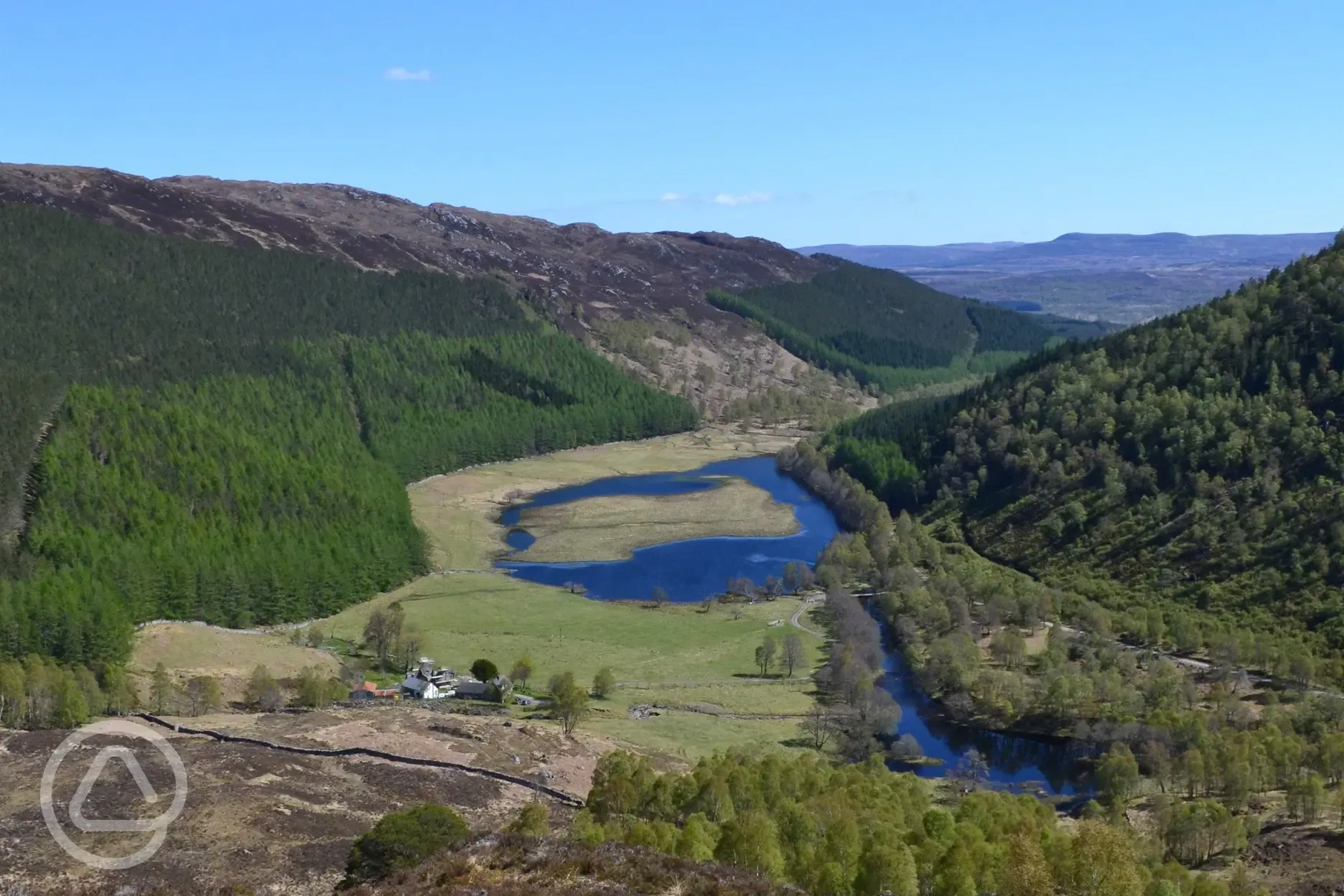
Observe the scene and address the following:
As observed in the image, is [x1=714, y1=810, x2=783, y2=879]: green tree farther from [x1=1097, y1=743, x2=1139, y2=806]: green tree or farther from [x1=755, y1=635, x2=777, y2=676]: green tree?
[x1=755, y1=635, x2=777, y2=676]: green tree

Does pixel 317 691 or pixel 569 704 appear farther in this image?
pixel 317 691

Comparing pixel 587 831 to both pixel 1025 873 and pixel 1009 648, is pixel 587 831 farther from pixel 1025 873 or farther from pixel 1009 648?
pixel 1009 648

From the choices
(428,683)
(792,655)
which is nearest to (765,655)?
(792,655)

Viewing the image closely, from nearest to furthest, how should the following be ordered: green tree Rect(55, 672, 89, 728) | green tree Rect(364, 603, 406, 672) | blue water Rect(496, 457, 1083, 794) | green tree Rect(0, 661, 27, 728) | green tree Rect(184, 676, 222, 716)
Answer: green tree Rect(55, 672, 89, 728) < green tree Rect(0, 661, 27, 728) < green tree Rect(184, 676, 222, 716) < blue water Rect(496, 457, 1083, 794) < green tree Rect(364, 603, 406, 672)

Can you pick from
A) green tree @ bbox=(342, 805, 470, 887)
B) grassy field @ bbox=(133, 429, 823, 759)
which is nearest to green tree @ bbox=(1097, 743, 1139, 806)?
grassy field @ bbox=(133, 429, 823, 759)

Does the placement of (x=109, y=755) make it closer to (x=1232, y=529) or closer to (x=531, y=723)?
(x=531, y=723)

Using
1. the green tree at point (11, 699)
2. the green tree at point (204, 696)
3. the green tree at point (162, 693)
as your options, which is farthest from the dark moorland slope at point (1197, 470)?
the green tree at point (11, 699)

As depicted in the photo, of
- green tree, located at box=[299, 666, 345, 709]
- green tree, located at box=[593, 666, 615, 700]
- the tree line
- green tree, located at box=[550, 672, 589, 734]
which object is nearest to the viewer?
the tree line
